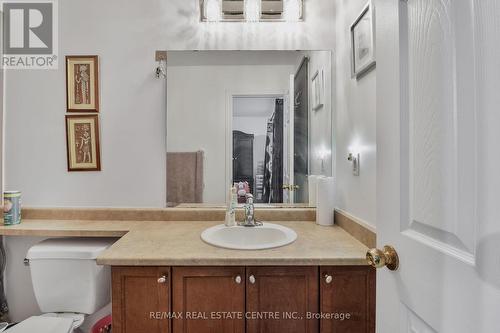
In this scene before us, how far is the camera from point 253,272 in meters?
1.07

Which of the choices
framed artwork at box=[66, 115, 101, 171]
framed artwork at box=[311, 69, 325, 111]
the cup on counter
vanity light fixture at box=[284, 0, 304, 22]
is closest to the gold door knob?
framed artwork at box=[311, 69, 325, 111]

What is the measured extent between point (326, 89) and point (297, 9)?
49 cm

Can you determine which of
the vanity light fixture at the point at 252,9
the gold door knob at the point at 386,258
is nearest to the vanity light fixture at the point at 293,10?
the vanity light fixture at the point at 252,9

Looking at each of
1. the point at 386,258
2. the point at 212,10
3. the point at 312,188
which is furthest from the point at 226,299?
the point at 212,10

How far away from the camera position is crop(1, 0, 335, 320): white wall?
5.35ft

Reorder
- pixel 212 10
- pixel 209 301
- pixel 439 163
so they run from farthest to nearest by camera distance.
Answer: pixel 212 10
pixel 209 301
pixel 439 163

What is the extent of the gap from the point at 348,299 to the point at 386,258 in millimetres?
508

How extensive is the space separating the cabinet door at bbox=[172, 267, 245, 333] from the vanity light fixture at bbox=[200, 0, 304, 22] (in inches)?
54.2

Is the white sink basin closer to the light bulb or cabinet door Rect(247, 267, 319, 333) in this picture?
cabinet door Rect(247, 267, 319, 333)

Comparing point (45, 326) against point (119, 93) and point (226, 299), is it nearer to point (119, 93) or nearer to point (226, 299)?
point (226, 299)

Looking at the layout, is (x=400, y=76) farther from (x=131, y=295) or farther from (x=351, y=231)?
(x=131, y=295)

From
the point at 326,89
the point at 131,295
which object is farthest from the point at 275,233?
the point at 326,89

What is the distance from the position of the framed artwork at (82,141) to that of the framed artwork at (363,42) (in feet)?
4.76

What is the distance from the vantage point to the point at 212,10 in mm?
1608
